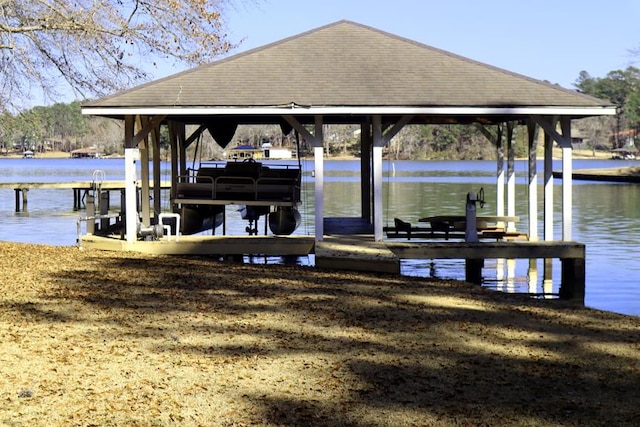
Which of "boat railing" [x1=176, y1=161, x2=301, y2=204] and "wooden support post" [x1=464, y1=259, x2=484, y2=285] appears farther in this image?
"boat railing" [x1=176, y1=161, x2=301, y2=204]

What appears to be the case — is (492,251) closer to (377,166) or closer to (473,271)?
(473,271)

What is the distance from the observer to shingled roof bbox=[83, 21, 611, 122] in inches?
671

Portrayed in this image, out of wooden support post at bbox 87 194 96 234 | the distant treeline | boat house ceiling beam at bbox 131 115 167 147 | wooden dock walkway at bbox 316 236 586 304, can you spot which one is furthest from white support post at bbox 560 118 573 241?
the distant treeline

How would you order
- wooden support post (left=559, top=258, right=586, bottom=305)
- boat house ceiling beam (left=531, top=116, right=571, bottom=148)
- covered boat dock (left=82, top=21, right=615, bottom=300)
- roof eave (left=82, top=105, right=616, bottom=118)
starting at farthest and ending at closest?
wooden support post (left=559, top=258, right=586, bottom=305), boat house ceiling beam (left=531, top=116, right=571, bottom=148), covered boat dock (left=82, top=21, right=615, bottom=300), roof eave (left=82, top=105, right=616, bottom=118)

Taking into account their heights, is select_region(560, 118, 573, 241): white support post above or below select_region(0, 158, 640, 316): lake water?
above

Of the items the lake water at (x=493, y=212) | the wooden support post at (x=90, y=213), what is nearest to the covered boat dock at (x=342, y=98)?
the wooden support post at (x=90, y=213)

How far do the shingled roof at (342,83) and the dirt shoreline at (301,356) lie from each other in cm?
426

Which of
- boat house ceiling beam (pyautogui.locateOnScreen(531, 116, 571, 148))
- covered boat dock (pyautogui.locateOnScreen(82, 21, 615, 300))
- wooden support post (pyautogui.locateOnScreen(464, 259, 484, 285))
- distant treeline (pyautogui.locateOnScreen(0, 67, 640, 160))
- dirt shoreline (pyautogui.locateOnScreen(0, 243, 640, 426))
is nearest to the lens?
dirt shoreline (pyautogui.locateOnScreen(0, 243, 640, 426))

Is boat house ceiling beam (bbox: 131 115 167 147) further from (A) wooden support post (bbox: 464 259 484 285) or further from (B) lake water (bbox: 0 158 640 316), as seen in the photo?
(B) lake water (bbox: 0 158 640 316)

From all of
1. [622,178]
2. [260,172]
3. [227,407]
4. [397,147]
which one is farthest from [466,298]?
[397,147]

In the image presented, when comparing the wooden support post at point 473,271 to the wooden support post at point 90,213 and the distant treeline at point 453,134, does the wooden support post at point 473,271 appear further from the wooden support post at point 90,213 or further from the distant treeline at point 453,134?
the distant treeline at point 453,134

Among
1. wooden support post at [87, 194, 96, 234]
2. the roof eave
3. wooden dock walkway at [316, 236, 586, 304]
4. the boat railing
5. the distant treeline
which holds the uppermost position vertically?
the distant treeline

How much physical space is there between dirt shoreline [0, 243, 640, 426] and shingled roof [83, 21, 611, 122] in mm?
4257

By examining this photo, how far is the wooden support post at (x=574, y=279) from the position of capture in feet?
→ 58.1
